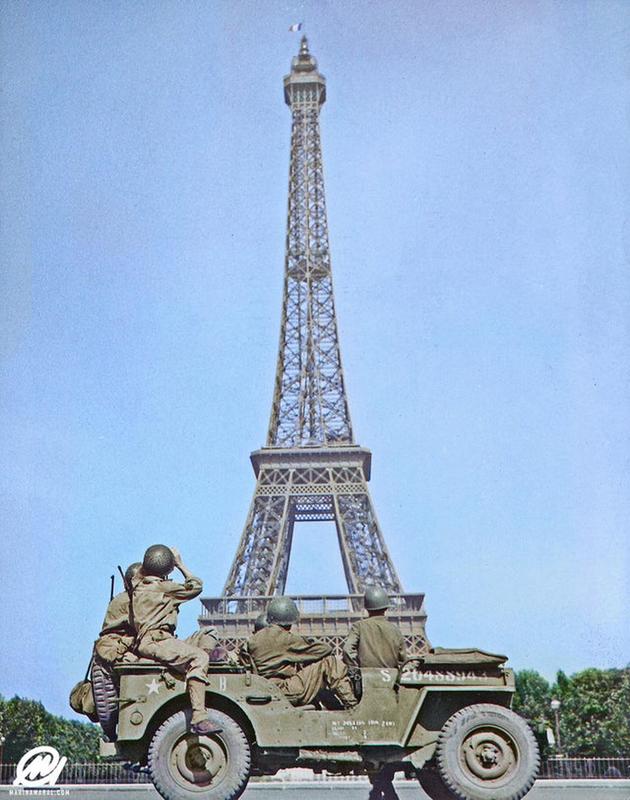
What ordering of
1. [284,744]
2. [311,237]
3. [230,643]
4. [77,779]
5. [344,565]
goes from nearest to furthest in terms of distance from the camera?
1. [284,744]
2. [77,779]
3. [230,643]
4. [344,565]
5. [311,237]

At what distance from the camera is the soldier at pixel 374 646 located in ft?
29.6

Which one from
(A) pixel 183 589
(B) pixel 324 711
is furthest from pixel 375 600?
(A) pixel 183 589

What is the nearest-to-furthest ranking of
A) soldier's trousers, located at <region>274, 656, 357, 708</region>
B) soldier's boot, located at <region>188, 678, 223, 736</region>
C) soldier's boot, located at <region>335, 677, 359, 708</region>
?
1. soldier's boot, located at <region>188, 678, 223, 736</region>
2. soldier's boot, located at <region>335, 677, 359, 708</region>
3. soldier's trousers, located at <region>274, 656, 357, 708</region>

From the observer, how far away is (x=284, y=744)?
8.73 meters

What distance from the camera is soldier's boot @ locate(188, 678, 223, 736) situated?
8477mm

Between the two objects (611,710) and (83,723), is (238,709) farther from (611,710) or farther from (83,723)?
(83,723)

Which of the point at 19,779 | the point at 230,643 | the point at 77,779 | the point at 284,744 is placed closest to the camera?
the point at 284,744

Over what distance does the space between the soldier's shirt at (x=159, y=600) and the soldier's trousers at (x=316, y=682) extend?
1096 mm

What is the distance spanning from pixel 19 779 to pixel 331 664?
3.52m

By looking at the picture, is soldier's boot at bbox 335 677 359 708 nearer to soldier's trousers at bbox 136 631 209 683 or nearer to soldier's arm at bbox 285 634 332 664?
soldier's arm at bbox 285 634 332 664

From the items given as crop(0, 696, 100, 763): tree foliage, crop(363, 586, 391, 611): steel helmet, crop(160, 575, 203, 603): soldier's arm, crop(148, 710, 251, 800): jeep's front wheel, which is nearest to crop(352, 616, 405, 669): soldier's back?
crop(363, 586, 391, 611): steel helmet

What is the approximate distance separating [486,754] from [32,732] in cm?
3489

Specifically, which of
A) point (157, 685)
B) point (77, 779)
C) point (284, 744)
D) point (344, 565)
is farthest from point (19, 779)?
point (344, 565)

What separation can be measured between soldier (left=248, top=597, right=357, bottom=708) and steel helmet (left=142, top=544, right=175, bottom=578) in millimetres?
1004
